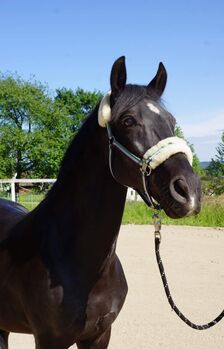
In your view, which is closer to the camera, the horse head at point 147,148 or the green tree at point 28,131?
the horse head at point 147,148

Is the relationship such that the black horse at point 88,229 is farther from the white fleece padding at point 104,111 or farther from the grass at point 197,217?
the grass at point 197,217

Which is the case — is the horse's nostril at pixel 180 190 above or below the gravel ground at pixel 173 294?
above

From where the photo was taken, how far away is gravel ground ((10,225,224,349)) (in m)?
4.40

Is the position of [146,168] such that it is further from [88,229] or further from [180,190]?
[88,229]

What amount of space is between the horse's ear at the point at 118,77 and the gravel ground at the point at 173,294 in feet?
9.43

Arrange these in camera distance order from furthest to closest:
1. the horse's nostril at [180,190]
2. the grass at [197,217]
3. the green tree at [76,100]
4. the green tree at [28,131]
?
the green tree at [76,100] < the green tree at [28,131] < the grass at [197,217] < the horse's nostril at [180,190]

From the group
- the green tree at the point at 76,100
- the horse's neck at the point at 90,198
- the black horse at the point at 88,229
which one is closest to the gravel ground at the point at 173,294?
the black horse at the point at 88,229

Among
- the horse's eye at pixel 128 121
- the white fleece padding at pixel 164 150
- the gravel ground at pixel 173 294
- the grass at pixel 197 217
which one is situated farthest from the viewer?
the grass at pixel 197 217

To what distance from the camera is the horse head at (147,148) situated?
6.11 ft

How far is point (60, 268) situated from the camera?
7.72 feet

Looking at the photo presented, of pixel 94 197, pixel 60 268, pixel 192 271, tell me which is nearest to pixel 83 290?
pixel 60 268

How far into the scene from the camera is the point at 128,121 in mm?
2080

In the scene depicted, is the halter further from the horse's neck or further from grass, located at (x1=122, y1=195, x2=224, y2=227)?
grass, located at (x1=122, y1=195, x2=224, y2=227)

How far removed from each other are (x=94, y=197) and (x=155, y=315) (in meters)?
3.20
